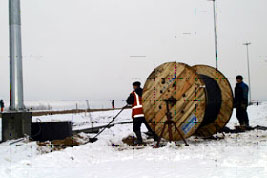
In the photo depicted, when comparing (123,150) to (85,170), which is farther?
(123,150)

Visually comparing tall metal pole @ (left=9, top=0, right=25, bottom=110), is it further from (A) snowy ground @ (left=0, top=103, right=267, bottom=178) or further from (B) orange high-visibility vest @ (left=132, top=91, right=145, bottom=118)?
(B) orange high-visibility vest @ (left=132, top=91, right=145, bottom=118)

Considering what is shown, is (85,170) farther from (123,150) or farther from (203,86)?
(203,86)

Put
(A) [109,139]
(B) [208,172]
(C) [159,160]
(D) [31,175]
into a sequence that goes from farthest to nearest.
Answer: (A) [109,139], (C) [159,160], (D) [31,175], (B) [208,172]

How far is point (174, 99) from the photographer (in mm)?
7121

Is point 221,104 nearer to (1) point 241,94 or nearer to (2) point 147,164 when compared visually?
(1) point 241,94

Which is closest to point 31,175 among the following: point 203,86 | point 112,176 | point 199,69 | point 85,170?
point 85,170

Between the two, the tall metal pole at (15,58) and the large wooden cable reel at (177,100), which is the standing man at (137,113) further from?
the tall metal pole at (15,58)

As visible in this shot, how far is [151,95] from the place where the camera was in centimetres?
749

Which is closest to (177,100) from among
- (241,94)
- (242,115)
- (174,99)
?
(174,99)

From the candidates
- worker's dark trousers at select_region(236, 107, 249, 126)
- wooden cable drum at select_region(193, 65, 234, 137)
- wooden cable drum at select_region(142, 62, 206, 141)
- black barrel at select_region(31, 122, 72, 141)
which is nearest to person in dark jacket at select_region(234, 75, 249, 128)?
worker's dark trousers at select_region(236, 107, 249, 126)

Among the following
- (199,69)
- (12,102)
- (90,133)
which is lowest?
(90,133)

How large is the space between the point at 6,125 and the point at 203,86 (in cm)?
652

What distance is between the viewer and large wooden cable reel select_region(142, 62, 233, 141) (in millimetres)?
6934

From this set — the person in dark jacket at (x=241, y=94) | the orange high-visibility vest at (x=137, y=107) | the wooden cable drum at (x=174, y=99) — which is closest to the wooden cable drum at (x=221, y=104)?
the person in dark jacket at (x=241, y=94)
